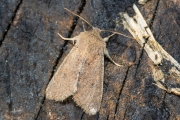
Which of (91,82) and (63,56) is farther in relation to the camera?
(91,82)

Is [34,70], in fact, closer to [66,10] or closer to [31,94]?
[31,94]

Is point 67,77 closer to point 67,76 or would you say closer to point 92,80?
point 67,76

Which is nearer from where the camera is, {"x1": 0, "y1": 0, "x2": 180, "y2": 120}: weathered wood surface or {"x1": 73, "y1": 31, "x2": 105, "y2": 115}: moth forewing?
{"x1": 0, "y1": 0, "x2": 180, "y2": 120}: weathered wood surface

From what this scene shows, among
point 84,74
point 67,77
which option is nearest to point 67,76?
point 67,77

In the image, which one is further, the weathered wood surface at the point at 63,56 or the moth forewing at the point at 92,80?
the moth forewing at the point at 92,80
